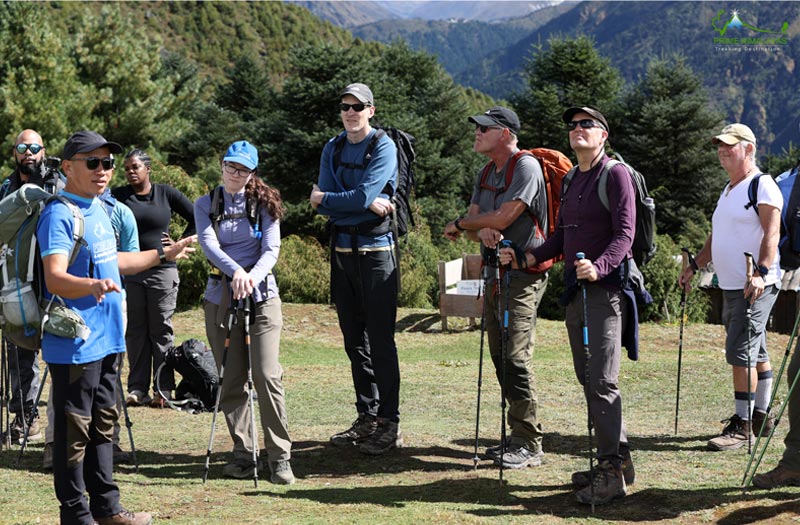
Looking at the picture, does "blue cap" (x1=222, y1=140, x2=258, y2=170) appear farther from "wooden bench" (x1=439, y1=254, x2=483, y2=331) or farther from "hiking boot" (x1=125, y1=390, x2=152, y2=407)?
"wooden bench" (x1=439, y1=254, x2=483, y2=331)

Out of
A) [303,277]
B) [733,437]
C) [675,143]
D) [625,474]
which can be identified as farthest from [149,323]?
[675,143]

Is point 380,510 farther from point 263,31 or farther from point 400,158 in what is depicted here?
point 263,31

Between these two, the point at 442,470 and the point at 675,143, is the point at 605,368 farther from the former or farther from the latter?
the point at 675,143

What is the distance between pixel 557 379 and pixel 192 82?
36.1 meters

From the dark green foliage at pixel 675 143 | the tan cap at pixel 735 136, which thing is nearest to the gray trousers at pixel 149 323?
the tan cap at pixel 735 136

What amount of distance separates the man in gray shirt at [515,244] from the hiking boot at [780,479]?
1.44 m

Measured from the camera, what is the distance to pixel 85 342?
4.30 meters

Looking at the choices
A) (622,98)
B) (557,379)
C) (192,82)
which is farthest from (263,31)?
(557,379)

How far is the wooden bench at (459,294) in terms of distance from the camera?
1319 centimetres

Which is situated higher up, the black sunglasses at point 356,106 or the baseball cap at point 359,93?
the baseball cap at point 359,93

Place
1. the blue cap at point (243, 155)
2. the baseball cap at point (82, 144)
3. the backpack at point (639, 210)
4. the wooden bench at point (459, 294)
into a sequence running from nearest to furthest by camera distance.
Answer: the baseball cap at point (82, 144), the backpack at point (639, 210), the blue cap at point (243, 155), the wooden bench at point (459, 294)

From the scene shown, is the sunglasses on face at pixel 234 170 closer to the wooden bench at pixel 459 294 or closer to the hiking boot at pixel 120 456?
the hiking boot at pixel 120 456

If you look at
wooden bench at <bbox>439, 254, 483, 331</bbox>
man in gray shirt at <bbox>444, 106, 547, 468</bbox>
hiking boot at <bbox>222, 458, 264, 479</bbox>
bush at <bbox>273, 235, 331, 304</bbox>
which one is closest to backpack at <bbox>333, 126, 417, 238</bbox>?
man in gray shirt at <bbox>444, 106, 547, 468</bbox>

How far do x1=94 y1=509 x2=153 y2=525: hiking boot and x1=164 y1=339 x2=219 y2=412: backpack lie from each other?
3.50 metres
